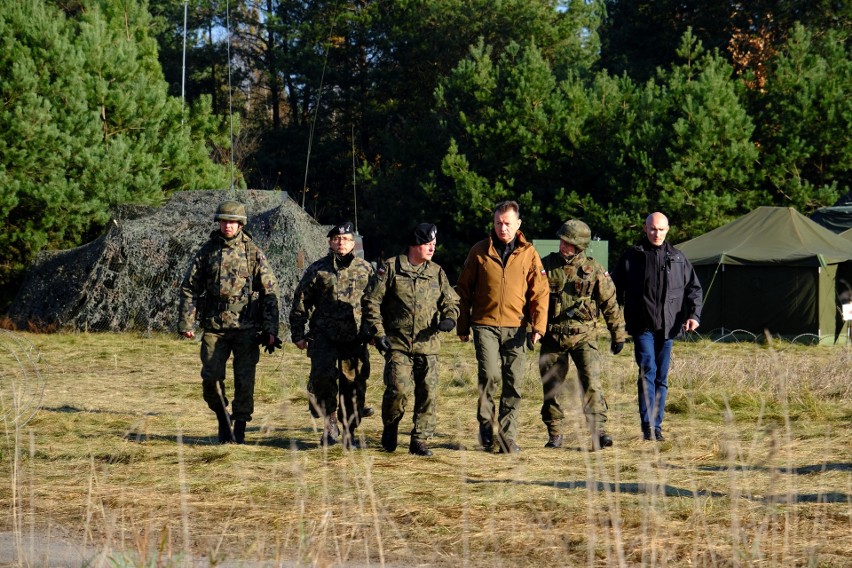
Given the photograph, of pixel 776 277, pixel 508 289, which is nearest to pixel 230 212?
pixel 508 289

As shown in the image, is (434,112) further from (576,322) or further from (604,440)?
(604,440)

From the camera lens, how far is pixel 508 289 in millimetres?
8406

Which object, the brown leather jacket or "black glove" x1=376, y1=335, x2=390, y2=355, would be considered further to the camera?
the brown leather jacket

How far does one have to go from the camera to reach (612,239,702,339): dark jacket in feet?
29.8

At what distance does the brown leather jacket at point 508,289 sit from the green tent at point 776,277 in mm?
11580

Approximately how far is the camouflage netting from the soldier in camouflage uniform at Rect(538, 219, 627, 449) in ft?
35.8

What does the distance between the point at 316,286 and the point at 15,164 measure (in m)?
15.9

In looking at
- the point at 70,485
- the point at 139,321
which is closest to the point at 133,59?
the point at 139,321

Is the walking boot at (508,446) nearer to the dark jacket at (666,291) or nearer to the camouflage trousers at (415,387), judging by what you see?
the camouflage trousers at (415,387)

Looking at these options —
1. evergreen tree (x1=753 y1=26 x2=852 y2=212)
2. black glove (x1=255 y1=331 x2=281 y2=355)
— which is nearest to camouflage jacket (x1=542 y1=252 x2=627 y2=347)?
black glove (x1=255 y1=331 x2=281 y2=355)

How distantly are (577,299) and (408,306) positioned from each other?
1305 mm

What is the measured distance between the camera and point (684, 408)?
1071 cm

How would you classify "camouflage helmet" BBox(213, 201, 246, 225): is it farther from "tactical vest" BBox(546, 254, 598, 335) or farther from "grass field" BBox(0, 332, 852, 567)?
"tactical vest" BBox(546, 254, 598, 335)

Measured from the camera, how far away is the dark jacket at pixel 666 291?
29.8 ft
